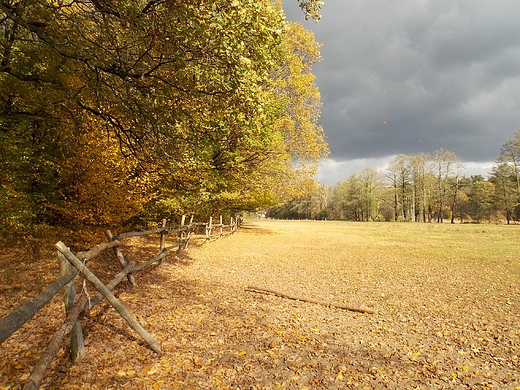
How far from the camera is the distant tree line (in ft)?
143

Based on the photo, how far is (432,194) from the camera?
182 feet

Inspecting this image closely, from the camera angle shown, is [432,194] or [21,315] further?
[432,194]

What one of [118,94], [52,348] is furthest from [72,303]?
[118,94]

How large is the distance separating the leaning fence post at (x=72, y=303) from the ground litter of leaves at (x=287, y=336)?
14cm

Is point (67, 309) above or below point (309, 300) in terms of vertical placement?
above

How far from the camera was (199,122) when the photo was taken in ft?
23.4

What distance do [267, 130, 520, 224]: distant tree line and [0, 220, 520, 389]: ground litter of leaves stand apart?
123 feet

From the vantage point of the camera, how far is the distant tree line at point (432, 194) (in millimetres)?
43469

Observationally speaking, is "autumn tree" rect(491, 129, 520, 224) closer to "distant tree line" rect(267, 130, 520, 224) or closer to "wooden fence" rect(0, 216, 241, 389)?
"distant tree line" rect(267, 130, 520, 224)

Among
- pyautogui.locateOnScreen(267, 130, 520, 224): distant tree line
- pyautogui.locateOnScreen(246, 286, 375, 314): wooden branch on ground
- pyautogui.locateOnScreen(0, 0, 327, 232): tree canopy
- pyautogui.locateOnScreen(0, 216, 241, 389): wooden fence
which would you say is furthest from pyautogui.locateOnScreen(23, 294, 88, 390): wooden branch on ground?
pyautogui.locateOnScreen(267, 130, 520, 224): distant tree line

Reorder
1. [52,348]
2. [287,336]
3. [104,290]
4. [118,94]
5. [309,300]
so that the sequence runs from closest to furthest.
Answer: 1. [52,348]
2. [104,290]
3. [287,336]
4. [118,94]
5. [309,300]

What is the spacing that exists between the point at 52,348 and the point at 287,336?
3652 millimetres

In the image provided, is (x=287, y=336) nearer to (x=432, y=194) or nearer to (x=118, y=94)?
(x=118, y=94)

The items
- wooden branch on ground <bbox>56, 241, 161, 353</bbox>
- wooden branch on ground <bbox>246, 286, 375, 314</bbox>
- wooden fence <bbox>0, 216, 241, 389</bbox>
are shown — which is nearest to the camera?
wooden fence <bbox>0, 216, 241, 389</bbox>
